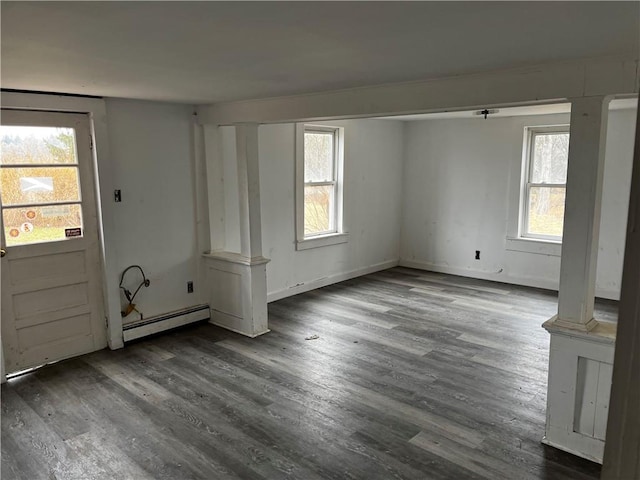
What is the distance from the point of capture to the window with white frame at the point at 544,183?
609cm

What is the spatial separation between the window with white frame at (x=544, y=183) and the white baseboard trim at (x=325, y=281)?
6.86ft

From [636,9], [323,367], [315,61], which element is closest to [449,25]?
[636,9]

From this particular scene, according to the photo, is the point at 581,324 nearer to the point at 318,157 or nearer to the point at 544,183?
the point at 544,183

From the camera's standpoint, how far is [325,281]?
252 inches

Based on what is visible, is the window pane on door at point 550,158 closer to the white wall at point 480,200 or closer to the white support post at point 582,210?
the white wall at point 480,200

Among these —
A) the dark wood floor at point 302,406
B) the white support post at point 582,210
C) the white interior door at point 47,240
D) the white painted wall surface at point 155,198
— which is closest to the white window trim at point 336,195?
the dark wood floor at point 302,406

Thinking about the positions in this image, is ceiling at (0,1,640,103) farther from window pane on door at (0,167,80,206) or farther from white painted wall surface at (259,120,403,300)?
white painted wall surface at (259,120,403,300)

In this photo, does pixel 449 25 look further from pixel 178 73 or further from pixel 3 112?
pixel 3 112

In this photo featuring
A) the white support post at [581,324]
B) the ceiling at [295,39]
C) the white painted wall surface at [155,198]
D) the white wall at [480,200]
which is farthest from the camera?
the white wall at [480,200]

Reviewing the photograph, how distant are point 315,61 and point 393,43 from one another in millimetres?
518

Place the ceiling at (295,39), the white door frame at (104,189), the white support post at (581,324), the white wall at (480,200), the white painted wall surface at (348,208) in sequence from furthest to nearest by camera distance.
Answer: the white wall at (480,200)
the white painted wall surface at (348,208)
the white door frame at (104,189)
the white support post at (581,324)
the ceiling at (295,39)

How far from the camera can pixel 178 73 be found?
2.82 m

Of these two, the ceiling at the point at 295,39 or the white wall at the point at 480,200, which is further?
the white wall at the point at 480,200

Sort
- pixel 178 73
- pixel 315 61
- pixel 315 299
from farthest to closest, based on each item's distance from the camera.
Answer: pixel 315 299, pixel 178 73, pixel 315 61
